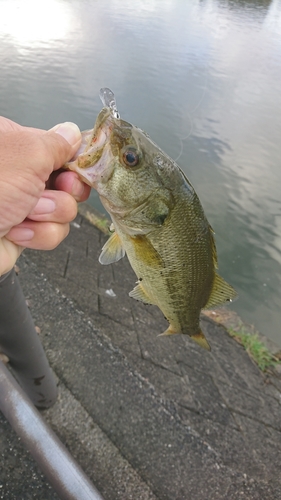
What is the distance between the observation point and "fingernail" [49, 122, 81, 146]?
5.28ft

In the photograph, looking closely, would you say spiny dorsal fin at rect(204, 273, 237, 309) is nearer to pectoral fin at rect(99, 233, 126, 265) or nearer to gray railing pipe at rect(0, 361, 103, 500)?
pectoral fin at rect(99, 233, 126, 265)

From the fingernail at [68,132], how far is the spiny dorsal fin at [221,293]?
0.98 m

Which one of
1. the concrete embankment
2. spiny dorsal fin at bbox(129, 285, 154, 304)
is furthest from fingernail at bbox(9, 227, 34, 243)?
the concrete embankment

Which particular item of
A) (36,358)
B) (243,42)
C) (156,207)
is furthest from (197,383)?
(243,42)

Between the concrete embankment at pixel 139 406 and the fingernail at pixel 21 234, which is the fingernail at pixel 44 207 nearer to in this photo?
the fingernail at pixel 21 234

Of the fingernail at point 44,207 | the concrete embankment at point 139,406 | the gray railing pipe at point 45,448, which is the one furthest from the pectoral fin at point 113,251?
the concrete embankment at point 139,406

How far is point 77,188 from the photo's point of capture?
5.49 feet

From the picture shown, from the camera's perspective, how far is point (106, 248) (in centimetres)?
183

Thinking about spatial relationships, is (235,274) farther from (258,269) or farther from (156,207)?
(156,207)

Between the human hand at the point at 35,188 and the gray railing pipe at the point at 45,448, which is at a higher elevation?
the human hand at the point at 35,188

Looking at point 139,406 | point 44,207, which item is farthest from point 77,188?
point 139,406

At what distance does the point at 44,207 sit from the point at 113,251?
431 millimetres

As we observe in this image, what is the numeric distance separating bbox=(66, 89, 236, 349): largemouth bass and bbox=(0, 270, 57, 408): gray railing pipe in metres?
0.67

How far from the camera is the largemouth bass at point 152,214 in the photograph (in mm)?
1557
